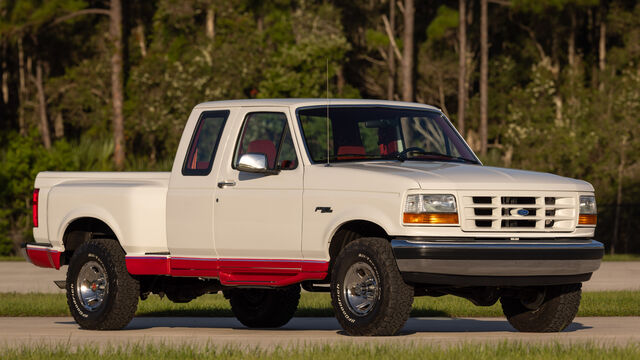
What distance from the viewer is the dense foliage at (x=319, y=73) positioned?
140 ft

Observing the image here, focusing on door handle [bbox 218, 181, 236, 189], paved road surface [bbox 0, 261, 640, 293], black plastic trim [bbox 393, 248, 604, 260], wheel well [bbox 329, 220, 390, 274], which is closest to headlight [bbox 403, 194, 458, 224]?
black plastic trim [bbox 393, 248, 604, 260]

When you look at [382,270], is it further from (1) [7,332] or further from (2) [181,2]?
(2) [181,2]

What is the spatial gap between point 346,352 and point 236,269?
8.56ft

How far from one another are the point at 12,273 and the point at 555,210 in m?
16.9

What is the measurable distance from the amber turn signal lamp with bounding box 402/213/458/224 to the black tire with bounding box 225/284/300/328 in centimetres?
356

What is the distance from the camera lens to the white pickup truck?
1087 cm

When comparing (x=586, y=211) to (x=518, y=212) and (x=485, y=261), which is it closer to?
(x=518, y=212)

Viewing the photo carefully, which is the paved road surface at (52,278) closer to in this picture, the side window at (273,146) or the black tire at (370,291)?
the side window at (273,146)

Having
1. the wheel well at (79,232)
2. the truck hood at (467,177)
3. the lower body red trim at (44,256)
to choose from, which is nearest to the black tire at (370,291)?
the truck hood at (467,177)

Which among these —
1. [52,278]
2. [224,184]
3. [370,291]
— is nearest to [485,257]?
[370,291]

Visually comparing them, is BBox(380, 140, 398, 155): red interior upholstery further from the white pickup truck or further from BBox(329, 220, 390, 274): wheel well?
BBox(329, 220, 390, 274): wheel well

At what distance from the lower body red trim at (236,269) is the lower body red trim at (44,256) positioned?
1243 mm

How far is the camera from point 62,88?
2579 inches

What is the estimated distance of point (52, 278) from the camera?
81.1 ft
